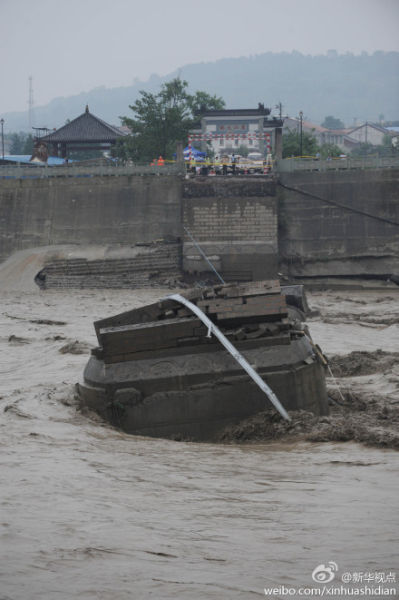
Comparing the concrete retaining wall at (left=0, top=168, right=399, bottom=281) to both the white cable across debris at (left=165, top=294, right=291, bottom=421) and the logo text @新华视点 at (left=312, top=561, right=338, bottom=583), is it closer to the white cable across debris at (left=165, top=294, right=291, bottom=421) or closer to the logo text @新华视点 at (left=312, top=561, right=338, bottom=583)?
the white cable across debris at (left=165, top=294, right=291, bottom=421)

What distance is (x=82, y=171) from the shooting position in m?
34.3

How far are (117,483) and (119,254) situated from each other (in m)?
25.1

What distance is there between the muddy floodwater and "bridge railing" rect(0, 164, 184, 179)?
22834mm

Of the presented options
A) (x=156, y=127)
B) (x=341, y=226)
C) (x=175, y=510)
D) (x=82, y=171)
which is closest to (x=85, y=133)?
(x=156, y=127)

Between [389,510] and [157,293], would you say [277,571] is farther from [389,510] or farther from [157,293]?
[157,293]

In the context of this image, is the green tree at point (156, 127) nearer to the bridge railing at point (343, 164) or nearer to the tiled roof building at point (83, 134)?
the tiled roof building at point (83, 134)

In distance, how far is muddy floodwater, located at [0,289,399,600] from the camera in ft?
17.2

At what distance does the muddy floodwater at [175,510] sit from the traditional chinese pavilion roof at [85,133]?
36.5m

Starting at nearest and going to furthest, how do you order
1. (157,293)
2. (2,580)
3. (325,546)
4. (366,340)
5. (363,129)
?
(2,580), (325,546), (366,340), (157,293), (363,129)

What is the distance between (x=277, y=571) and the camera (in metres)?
5.33

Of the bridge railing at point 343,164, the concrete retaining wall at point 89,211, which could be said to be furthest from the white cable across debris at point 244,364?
the bridge railing at point 343,164

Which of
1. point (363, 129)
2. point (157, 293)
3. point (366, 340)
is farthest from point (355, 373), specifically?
point (363, 129)

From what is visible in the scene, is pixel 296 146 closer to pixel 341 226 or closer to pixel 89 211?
pixel 341 226

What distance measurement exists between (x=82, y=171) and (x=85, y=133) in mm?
13791
